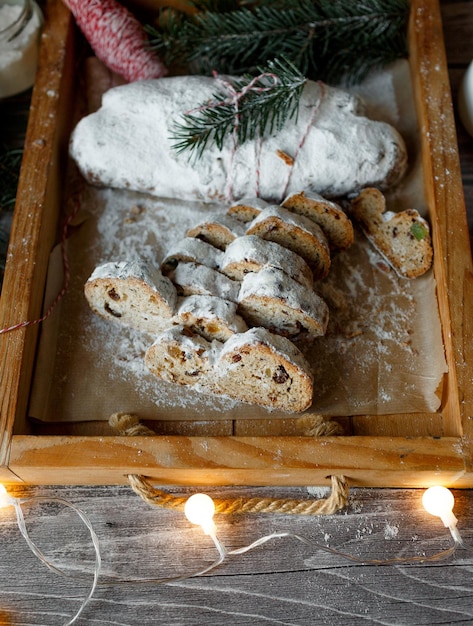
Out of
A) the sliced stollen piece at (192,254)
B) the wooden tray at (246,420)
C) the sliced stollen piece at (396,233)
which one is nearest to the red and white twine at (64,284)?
the wooden tray at (246,420)

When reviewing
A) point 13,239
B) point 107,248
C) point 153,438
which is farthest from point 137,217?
point 153,438

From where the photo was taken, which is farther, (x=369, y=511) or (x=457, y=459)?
(x=369, y=511)

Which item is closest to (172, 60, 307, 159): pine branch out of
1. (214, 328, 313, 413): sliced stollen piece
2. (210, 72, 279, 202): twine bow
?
(210, 72, 279, 202): twine bow

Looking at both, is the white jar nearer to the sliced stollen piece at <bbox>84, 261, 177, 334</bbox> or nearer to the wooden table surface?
the sliced stollen piece at <bbox>84, 261, 177, 334</bbox>

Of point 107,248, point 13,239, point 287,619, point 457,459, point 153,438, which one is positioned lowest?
point 287,619

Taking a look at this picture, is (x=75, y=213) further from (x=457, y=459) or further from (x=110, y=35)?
(x=457, y=459)

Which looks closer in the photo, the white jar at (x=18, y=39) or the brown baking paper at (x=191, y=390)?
the brown baking paper at (x=191, y=390)

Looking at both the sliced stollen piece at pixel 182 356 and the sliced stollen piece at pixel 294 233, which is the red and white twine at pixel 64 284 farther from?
the sliced stollen piece at pixel 294 233

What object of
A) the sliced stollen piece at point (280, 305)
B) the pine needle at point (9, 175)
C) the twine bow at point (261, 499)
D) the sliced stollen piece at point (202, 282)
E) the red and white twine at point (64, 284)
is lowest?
the twine bow at point (261, 499)
